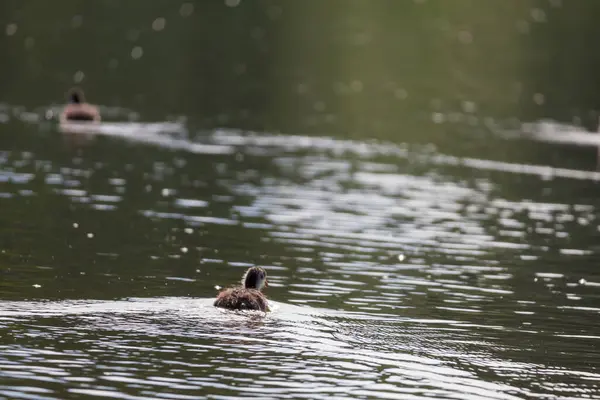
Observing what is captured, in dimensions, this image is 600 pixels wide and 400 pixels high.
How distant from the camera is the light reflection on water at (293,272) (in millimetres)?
20688

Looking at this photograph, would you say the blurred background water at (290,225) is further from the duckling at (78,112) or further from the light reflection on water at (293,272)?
the duckling at (78,112)

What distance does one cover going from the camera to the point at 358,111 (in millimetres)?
67500

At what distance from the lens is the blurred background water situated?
69.7 feet

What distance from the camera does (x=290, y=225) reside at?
37688mm

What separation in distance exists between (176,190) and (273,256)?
971cm

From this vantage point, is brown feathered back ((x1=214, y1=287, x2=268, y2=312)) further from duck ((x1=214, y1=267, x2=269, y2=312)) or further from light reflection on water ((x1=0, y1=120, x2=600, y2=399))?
light reflection on water ((x1=0, y1=120, x2=600, y2=399))

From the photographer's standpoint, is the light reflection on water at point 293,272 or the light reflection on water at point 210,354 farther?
the light reflection on water at point 293,272

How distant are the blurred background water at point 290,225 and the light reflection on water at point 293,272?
0.09 metres

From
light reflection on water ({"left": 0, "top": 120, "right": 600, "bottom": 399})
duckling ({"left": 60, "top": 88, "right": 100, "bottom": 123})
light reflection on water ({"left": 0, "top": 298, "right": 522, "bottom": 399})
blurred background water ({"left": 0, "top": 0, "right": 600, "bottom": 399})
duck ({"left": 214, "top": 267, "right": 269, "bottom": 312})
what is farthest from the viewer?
duckling ({"left": 60, "top": 88, "right": 100, "bottom": 123})

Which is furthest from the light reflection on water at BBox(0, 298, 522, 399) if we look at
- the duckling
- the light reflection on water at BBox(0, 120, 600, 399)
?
the duckling

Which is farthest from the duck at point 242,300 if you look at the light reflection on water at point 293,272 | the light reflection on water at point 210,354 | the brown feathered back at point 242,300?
the light reflection on water at point 293,272

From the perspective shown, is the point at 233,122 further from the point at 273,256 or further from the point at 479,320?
the point at 479,320

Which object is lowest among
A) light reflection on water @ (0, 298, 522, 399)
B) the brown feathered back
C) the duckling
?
light reflection on water @ (0, 298, 522, 399)

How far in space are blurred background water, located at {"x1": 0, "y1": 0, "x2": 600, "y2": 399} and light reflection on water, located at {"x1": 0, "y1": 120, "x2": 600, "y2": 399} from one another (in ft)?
0.29
